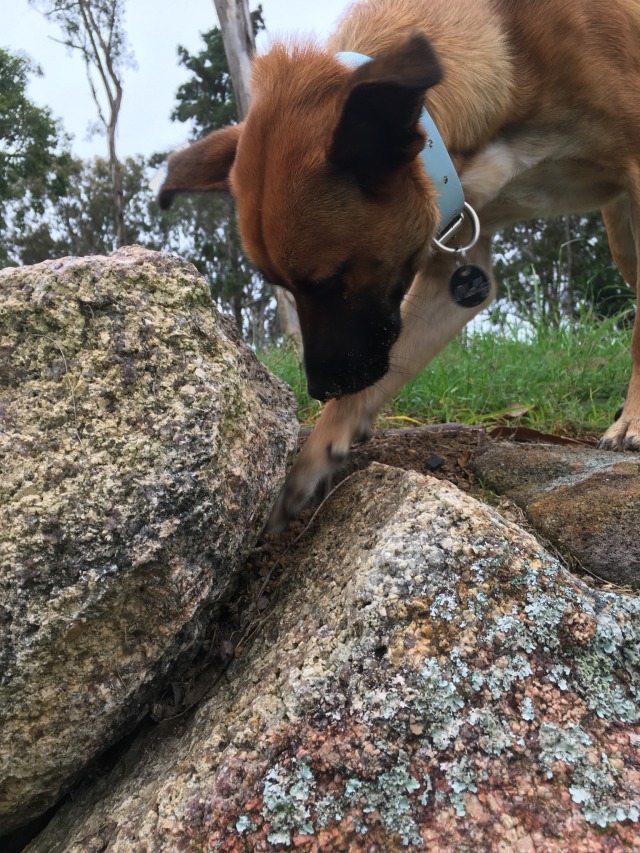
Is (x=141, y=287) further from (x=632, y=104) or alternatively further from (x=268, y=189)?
(x=632, y=104)

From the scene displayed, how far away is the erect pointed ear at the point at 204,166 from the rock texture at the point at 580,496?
61.6 inches

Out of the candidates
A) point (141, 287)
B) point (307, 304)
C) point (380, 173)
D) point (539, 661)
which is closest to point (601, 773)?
point (539, 661)

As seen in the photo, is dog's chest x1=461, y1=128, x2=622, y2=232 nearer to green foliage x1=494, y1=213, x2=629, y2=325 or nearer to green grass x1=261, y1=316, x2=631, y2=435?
green grass x1=261, y1=316, x2=631, y2=435

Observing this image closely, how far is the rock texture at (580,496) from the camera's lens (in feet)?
5.76

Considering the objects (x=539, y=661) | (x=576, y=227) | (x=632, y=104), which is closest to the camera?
(x=539, y=661)

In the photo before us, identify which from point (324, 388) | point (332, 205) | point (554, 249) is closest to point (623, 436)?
point (324, 388)

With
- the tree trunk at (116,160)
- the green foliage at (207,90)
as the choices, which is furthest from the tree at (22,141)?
the green foliage at (207,90)

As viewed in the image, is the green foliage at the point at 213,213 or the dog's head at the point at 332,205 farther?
the green foliage at the point at 213,213

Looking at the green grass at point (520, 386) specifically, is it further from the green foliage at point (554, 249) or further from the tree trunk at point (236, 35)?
the green foliage at point (554, 249)

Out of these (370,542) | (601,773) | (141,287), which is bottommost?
(601,773)

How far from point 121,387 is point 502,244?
2470 centimetres

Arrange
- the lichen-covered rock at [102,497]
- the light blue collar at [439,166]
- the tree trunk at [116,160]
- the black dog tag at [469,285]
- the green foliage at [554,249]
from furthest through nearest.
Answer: the green foliage at [554,249]
the tree trunk at [116,160]
the black dog tag at [469,285]
the light blue collar at [439,166]
the lichen-covered rock at [102,497]

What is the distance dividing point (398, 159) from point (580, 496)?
1.25m

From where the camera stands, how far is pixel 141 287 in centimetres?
152
